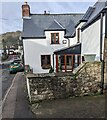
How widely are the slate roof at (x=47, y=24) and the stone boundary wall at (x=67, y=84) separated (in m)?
12.5

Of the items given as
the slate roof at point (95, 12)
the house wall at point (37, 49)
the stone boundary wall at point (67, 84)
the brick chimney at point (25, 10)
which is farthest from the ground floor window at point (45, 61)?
the stone boundary wall at point (67, 84)

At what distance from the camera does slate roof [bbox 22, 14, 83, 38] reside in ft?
64.6

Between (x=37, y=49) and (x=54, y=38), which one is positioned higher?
(x=54, y=38)

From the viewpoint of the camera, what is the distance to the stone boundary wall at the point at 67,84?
7.31 metres

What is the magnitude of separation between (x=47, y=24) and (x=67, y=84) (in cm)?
1517

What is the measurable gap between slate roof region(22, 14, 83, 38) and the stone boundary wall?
12.5 meters

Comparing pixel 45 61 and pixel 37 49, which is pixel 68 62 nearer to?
pixel 45 61

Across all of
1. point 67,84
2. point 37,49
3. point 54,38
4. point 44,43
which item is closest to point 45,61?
point 37,49

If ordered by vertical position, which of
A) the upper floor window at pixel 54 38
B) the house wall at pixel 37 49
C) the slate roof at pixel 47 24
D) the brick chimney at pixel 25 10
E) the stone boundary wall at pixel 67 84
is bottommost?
the stone boundary wall at pixel 67 84

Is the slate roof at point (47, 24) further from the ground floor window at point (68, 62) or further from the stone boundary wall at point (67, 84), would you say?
the stone boundary wall at point (67, 84)

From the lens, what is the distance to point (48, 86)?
7.39 meters

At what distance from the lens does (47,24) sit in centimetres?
2133

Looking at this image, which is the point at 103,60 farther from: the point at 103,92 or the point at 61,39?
the point at 61,39

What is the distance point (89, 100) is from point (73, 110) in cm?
135
